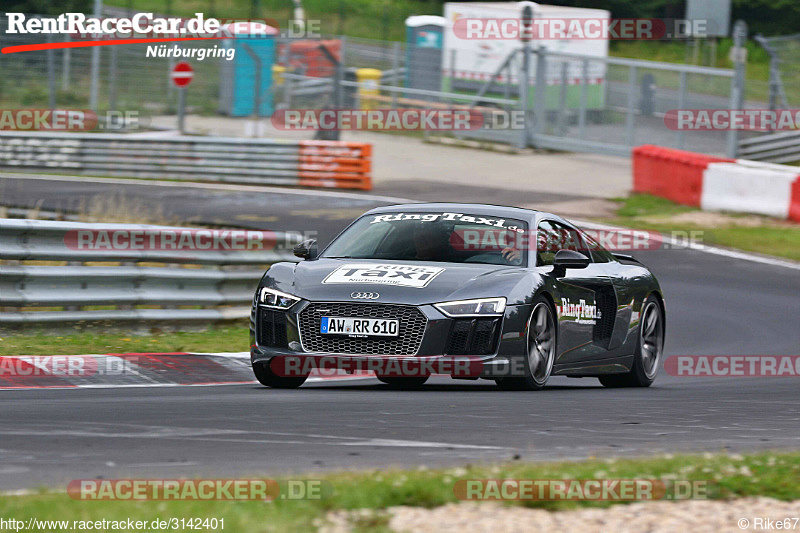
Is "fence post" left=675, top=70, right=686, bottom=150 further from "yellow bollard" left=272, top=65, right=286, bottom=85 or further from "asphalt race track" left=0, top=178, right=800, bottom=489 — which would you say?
"asphalt race track" left=0, top=178, right=800, bottom=489

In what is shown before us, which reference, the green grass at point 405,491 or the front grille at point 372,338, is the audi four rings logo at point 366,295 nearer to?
the front grille at point 372,338

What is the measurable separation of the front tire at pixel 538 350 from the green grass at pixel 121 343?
10.2 feet

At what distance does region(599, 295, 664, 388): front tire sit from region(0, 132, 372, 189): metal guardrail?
15137 millimetres

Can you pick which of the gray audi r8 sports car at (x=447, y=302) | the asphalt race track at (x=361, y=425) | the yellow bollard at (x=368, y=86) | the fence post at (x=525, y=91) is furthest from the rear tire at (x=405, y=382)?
the yellow bollard at (x=368, y=86)

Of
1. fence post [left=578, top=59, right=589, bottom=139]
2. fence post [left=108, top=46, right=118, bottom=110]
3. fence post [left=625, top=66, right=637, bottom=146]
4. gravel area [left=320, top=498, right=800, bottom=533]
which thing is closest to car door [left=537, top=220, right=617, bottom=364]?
gravel area [left=320, top=498, right=800, bottom=533]

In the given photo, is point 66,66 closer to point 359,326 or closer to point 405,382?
point 405,382

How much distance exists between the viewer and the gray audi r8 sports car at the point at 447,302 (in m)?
8.67

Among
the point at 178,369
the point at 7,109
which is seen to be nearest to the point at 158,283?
the point at 178,369

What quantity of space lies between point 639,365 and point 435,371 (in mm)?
2885

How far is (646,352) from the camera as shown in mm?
11203

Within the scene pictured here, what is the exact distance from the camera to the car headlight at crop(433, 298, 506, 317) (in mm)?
8672

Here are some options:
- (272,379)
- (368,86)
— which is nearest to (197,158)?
(368,86)

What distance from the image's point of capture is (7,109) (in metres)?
31.5

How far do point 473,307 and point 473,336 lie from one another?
0.18 meters
